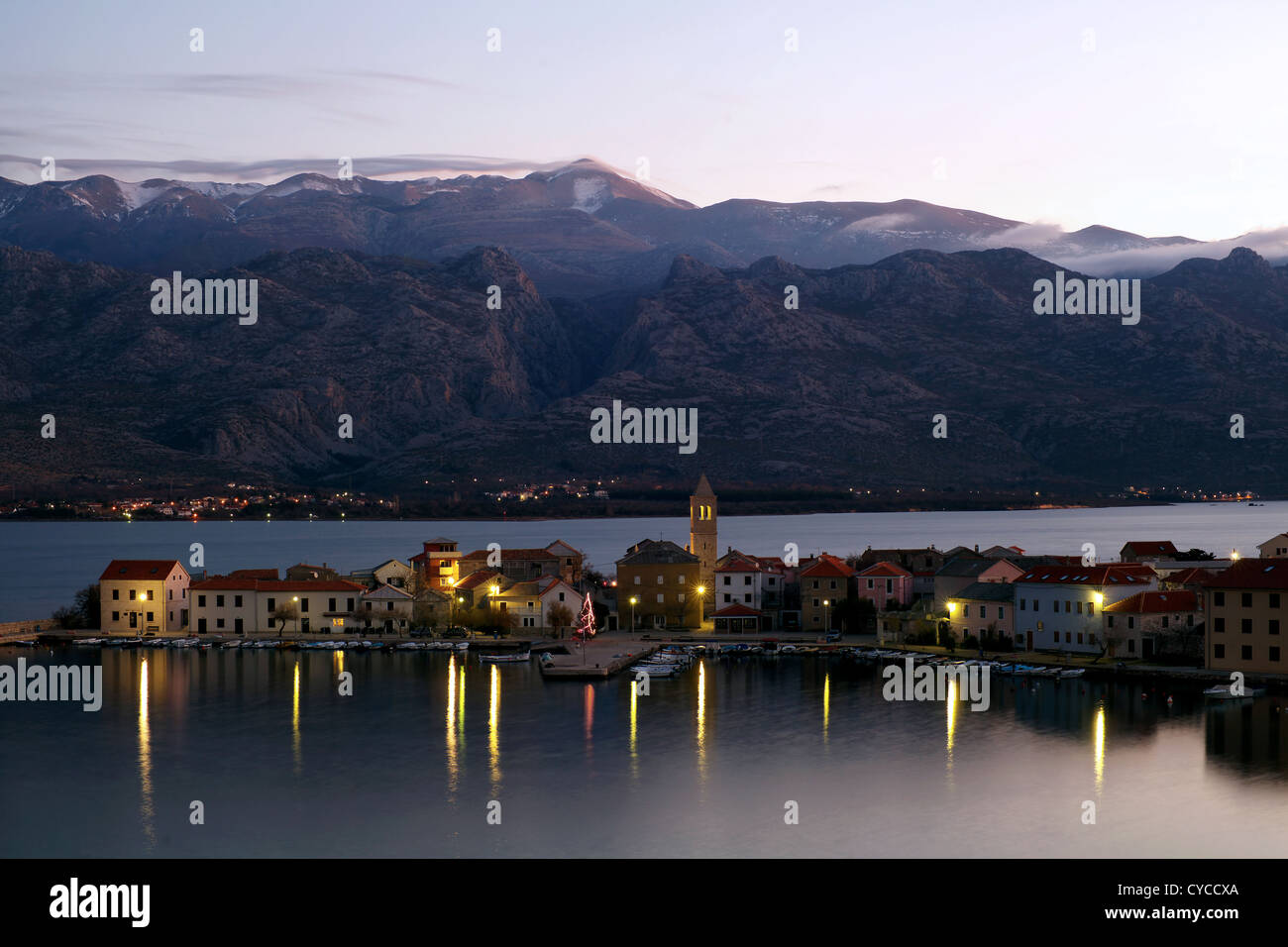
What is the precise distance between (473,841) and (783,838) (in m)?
6.39

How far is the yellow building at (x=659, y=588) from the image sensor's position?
62.5 meters

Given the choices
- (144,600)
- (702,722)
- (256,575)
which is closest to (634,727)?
(702,722)

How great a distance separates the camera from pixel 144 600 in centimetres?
6297

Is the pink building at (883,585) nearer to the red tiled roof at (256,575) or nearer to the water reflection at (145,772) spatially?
the red tiled roof at (256,575)

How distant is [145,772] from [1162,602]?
33.2m

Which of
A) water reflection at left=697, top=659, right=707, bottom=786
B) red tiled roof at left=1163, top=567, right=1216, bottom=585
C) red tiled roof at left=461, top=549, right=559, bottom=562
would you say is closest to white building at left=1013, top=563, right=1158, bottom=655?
red tiled roof at left=1163, top=567, right=1216, bottom=585

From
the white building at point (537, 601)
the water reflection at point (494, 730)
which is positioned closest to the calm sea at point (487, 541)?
the white building at point (537, 601)

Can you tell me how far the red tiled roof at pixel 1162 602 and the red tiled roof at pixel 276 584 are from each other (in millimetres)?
32544

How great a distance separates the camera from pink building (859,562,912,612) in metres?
60.7

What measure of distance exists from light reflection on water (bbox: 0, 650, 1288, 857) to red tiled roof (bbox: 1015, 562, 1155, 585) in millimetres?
4695
